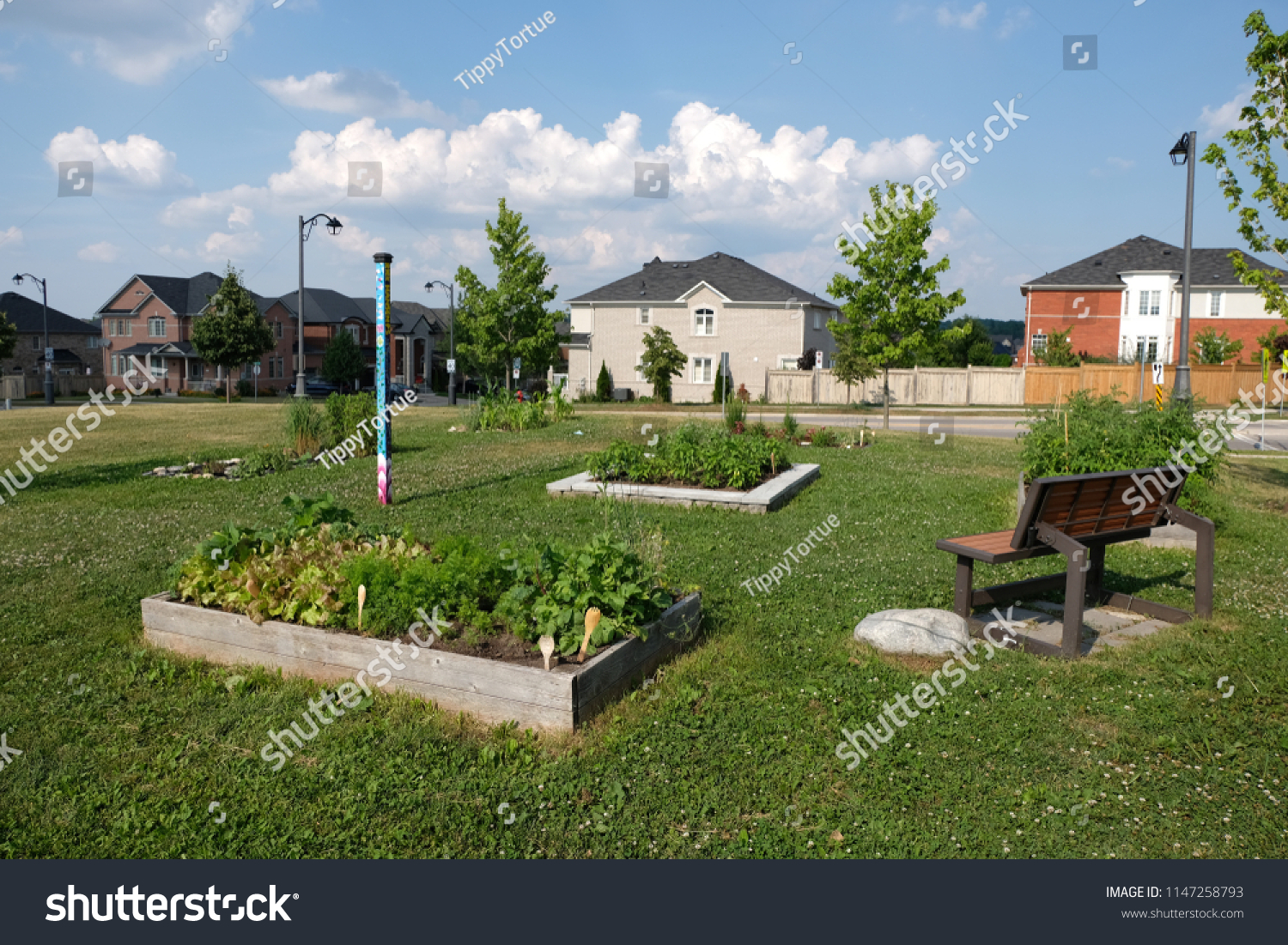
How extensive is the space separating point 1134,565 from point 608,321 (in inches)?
1716

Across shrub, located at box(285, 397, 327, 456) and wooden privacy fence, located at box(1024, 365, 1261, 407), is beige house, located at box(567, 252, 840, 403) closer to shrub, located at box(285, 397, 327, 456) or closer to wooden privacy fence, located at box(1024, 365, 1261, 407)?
wooden privacy fence, located at box(1024, 365, 1261, 407)

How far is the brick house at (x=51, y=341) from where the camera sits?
221ft

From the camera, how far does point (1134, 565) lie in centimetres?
842

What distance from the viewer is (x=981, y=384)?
139 ft

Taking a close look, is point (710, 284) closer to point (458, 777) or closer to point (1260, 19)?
point (1260, 19)

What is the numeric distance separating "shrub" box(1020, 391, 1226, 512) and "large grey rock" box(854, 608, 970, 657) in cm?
401

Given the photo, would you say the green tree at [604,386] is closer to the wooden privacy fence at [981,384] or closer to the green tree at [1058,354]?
the wooden privacy fence at [981,384]

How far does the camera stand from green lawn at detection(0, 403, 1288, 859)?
12.4 ft

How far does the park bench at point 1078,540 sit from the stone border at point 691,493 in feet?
12.8

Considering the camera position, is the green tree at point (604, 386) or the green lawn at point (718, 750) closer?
the green lawn at point (718, 750)

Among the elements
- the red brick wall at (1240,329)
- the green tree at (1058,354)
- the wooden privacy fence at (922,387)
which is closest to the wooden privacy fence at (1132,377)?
the wooden privacy fence at (922,387)

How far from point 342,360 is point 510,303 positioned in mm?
25736

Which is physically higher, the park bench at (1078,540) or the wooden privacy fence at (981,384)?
the wooden privacy fence at (981,384)

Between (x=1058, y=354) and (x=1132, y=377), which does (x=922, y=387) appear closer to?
(x=1058, y=354)
